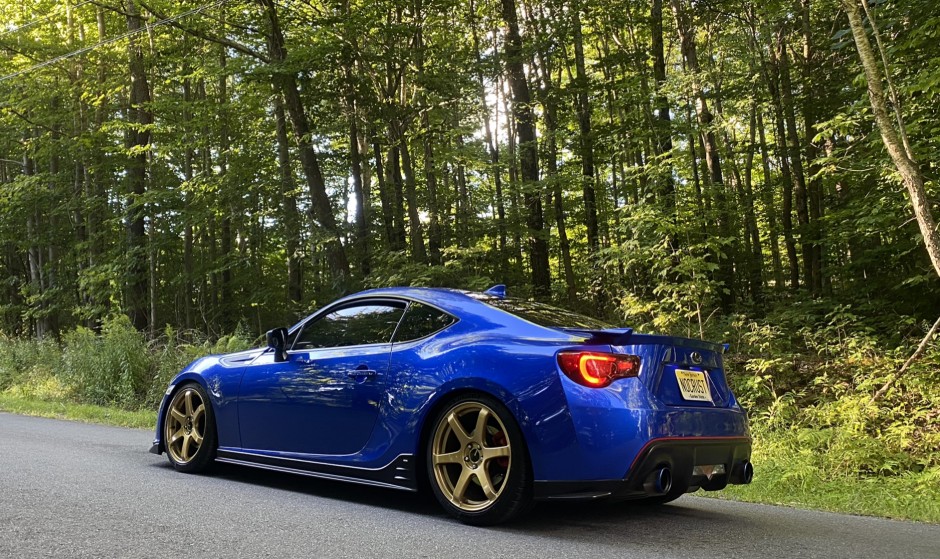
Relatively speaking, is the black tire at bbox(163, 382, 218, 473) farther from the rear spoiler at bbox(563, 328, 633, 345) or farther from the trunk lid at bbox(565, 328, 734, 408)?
the rear spoiler at bbox(563, 328, 633, 345)

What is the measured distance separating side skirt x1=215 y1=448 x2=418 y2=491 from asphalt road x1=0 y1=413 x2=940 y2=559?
0.54 ft

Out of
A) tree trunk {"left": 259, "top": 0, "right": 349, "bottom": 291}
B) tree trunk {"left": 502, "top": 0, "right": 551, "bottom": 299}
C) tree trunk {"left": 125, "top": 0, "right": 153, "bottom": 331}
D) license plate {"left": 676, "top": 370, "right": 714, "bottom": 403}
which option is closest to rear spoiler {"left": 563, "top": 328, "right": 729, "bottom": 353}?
license plate {"left": 676, "top": 370, "right": 714, "bottom": 403}

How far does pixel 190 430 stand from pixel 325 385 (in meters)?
1.71

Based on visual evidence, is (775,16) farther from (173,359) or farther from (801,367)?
(173,359)

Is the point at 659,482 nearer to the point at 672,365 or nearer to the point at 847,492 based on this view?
the point at 672,365

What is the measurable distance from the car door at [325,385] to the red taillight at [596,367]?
1287mm

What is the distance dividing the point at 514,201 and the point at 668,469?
12989mm

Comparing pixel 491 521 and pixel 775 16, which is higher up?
pixel 775 16

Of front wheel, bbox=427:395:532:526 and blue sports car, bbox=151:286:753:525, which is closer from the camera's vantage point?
blue sports car, bbox=151:286:753:525

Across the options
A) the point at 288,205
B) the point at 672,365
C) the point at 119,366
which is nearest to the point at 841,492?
the point at 672,365

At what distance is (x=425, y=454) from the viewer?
13.7 ft

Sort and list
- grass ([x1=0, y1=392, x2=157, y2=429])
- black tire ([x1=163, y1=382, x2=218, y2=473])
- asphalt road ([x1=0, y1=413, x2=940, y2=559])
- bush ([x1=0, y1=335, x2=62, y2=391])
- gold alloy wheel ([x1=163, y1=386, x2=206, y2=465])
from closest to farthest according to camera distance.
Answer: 1. asphalt road ([x1=0, y1=413, x2=940, y2=559])
2. black tire ([x1=163, y1=382, x2=218, y2=473])
3. gold alloy wheel ([x1=163, y1=386, x2=206, y2=465])
4. grass ([x1=0, y1=392, x2=157, y2=429])
5. bush ([x1=0, y1=335, x2=62, y2=391])

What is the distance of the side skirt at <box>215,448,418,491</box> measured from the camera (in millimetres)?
4207

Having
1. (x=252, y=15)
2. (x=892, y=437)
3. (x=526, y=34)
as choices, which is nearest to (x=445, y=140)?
(x=526, y=34)
